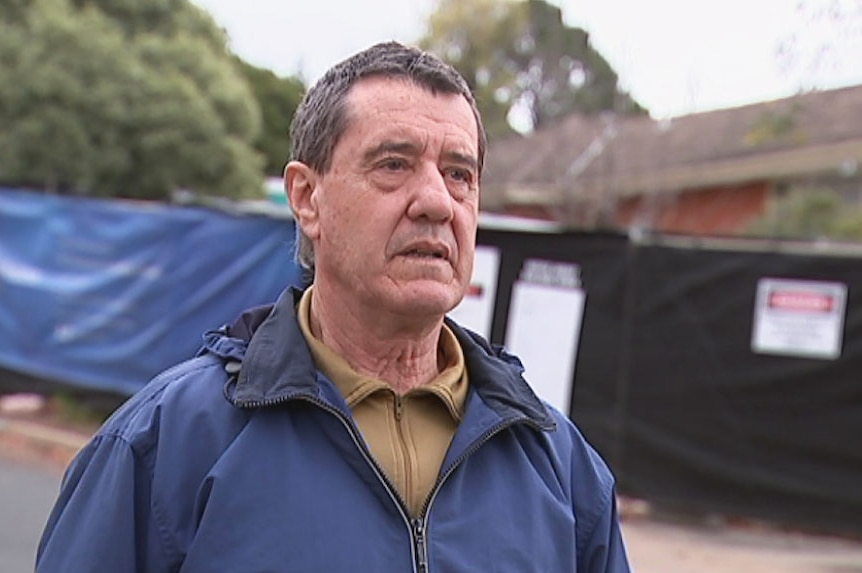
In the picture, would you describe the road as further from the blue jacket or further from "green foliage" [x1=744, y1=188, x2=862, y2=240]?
"green foliage" [x1=744, y1=188, x2=862, y2=240]

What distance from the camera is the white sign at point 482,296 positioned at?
9.03 m

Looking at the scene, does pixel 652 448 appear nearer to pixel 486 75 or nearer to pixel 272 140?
pixel 272 140

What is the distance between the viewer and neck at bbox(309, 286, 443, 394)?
2.25m

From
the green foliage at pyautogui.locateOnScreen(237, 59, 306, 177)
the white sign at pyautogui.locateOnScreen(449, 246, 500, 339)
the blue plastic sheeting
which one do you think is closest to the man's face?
the white sign at pyautogui.locateOnScreen(449, 246, 500, 339)

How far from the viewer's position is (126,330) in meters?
10.7

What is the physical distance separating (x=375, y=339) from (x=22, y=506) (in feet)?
22.4

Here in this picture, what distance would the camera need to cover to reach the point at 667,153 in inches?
1037

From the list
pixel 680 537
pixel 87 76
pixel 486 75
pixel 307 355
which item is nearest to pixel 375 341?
pixel 307 355

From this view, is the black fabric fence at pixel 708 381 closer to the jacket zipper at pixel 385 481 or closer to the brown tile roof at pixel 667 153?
the jacket zipper at pixel 385 481

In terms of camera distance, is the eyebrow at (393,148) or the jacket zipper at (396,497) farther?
the eyebrow at (393,148)

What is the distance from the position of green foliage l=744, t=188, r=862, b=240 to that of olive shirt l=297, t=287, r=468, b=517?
17.7m

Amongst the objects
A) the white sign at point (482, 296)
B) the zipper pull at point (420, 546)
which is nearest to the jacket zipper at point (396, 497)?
the zipper pull at point (420, 546)

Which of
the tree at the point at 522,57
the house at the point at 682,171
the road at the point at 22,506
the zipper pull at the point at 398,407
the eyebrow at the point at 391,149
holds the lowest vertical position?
the road at the point at 22,506

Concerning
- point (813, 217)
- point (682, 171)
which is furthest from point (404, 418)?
point (682, 171)
